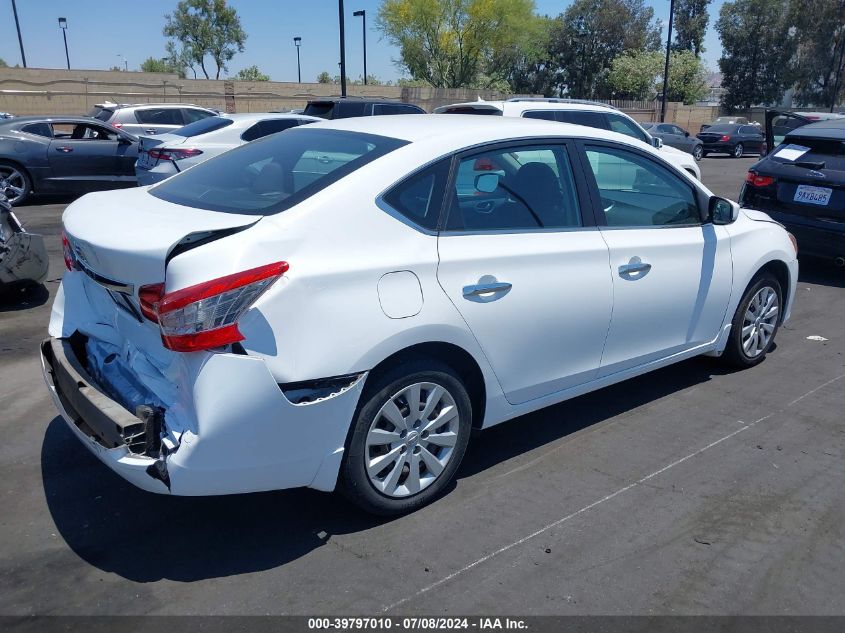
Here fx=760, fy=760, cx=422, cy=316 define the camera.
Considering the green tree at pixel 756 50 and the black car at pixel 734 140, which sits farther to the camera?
the green tree at pixel 756 50

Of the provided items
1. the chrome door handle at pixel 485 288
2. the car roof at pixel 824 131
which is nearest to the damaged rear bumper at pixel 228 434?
the chrome door handle at pixel 485 288

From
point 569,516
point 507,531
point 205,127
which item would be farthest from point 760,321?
point 205,127

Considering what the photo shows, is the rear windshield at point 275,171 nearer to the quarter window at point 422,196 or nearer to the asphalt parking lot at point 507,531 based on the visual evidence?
the quarter window at point 422,196

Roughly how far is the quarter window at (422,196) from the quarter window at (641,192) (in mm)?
1196

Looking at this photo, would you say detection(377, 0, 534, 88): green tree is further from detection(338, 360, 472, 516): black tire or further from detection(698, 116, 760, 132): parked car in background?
detection(338, 360, 472, 516): black tire

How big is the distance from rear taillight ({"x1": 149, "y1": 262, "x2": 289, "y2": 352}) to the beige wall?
3060cm

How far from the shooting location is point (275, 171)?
3758mm

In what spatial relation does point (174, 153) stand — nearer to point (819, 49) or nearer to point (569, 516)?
point (569, 516)

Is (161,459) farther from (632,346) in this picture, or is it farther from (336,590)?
(632,346)

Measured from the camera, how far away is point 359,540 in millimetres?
3324

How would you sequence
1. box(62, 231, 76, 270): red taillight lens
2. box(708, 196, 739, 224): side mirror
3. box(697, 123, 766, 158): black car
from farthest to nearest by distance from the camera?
1. box(697, 123, 766, 158): black car
2. box(708, 196, 739, 224): side mirror
3. box(62, 231, 76, 270): red taillight lens

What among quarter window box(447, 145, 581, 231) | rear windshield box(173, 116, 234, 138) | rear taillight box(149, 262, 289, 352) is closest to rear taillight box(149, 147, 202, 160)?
rear windshield box(173, 116, 234, 138)

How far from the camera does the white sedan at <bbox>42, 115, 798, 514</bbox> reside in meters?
2.87

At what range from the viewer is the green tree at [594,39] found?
197 ft
